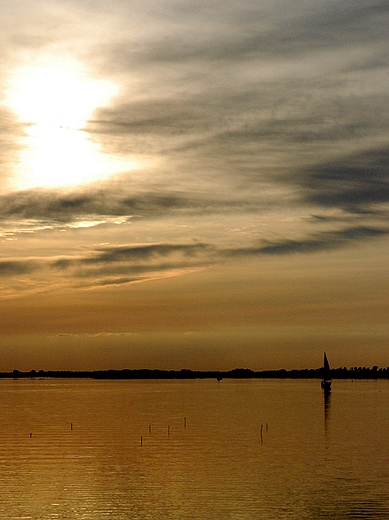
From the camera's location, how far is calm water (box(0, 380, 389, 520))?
193 ft

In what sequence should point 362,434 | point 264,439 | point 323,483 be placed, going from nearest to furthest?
point 323,483
point 264,439
point 362,434

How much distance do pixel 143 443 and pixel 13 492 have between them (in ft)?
130

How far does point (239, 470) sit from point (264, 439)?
3121 cm

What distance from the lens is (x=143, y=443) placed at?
341 ft

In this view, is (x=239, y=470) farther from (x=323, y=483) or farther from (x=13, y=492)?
(x=13, y=492)

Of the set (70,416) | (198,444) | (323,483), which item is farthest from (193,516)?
(70,416)

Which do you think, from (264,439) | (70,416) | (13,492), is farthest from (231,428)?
(13,492)

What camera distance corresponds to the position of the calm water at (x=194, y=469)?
193ft

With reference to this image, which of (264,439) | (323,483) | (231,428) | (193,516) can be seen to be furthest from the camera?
(231,428)

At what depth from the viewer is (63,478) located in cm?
7275

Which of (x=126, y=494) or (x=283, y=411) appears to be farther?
(x=283, y=411)

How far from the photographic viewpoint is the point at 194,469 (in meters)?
77.6

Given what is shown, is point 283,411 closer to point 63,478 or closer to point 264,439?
point 264,439

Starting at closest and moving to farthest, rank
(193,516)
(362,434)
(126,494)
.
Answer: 1. (193,516)
2. (126,494)
3. (362,434)
